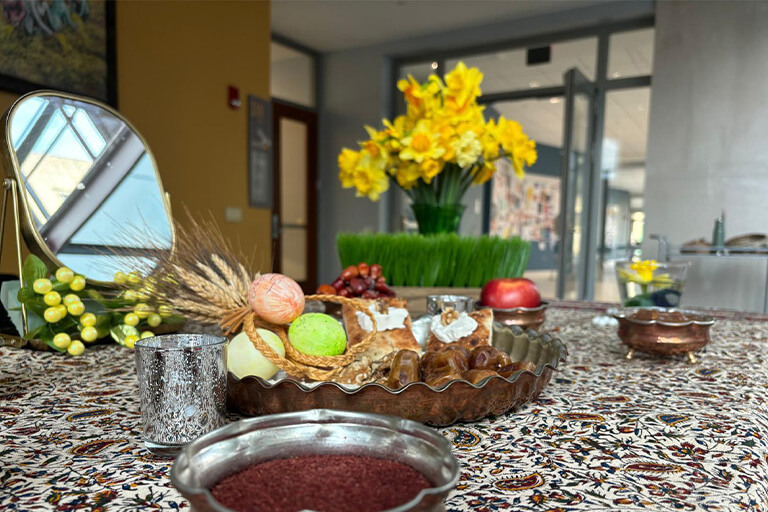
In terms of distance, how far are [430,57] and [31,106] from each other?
430 centimetres

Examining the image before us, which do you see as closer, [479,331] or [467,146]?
[479,331]

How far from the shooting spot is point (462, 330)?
61cm

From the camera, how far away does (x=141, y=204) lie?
3.01 feet

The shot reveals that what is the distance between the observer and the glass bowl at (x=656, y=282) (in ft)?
3.13

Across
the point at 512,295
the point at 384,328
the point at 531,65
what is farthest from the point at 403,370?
the point at 531,65

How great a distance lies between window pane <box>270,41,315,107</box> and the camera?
4.53 meters

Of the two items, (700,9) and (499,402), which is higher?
(700,9)

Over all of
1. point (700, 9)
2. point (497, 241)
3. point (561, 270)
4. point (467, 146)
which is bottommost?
point (561, 270)

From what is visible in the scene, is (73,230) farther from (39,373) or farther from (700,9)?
(700,9)

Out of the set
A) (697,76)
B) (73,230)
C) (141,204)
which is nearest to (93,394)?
(73,230)

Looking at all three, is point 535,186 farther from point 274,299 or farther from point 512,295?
point 274,299

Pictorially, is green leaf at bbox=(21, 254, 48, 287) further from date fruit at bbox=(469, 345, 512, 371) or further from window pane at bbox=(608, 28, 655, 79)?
window pane at bbox=(608, 28, 655, 79)

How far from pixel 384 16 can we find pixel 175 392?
168 inches

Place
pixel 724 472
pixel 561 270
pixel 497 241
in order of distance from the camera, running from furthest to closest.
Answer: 1. pixel 561 270
2. pixel 497 241
3. pixel 724 472
